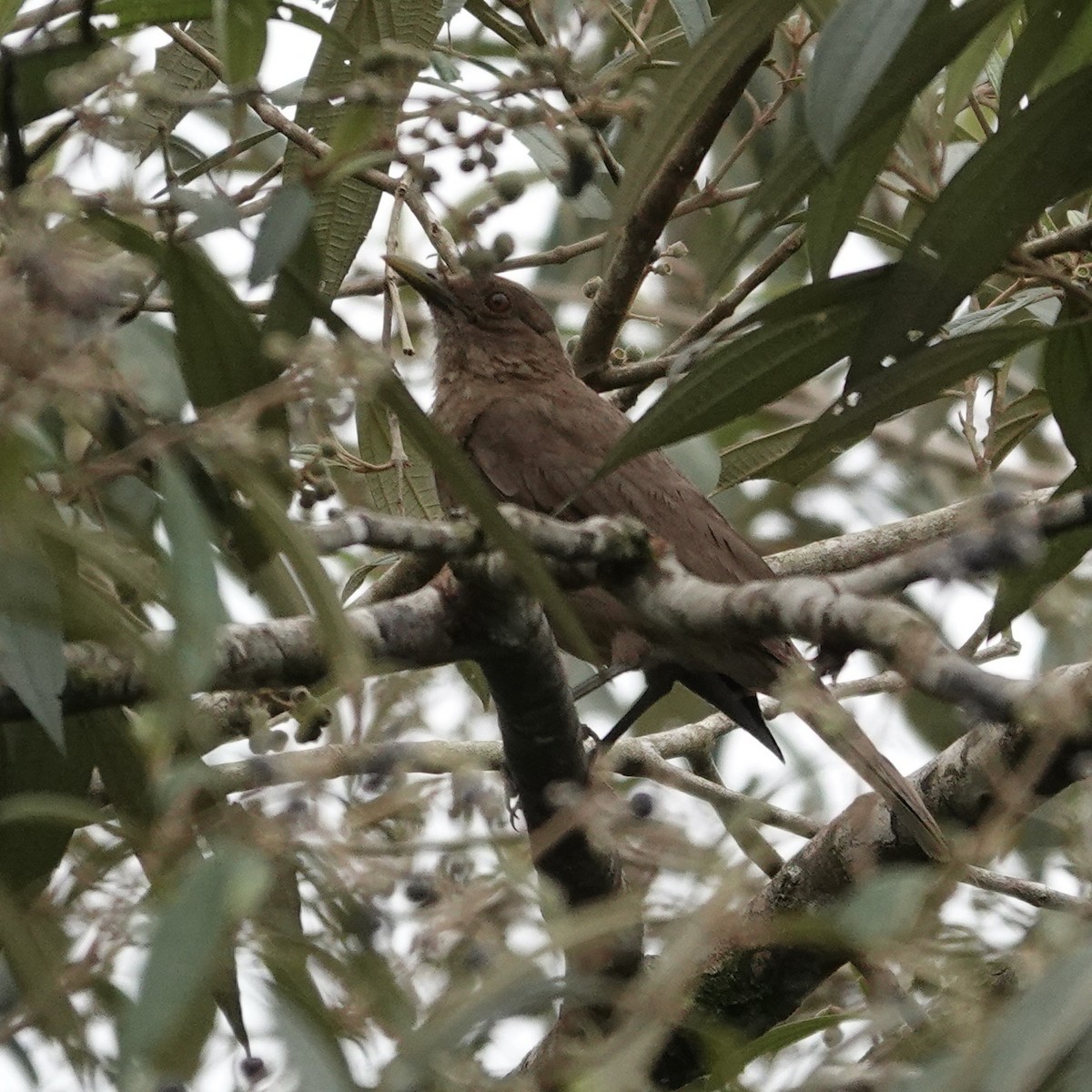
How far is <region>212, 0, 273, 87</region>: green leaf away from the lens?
2.42 meters

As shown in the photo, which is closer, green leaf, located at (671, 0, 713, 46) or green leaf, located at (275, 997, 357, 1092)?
green leaf, located at (275, 997, 357, 1092)

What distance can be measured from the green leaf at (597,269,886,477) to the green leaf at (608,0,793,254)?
27cm

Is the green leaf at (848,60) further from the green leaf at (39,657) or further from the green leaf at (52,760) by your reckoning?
the green leaf at (52,760)

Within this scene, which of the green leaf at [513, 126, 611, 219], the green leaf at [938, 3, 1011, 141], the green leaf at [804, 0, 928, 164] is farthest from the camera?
the green leaf at [513, 126, 611, 219]

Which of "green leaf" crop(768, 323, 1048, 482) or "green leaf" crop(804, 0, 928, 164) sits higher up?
"green leaf" crop(804, 0, 928, 164)

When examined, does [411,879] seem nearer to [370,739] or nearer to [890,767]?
[370,739]

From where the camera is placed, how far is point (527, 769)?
3.29 meters

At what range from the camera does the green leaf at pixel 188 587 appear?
184cm

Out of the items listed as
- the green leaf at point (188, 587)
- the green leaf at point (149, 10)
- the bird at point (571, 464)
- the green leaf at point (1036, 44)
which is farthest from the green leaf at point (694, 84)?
the bird at point (571, 464)

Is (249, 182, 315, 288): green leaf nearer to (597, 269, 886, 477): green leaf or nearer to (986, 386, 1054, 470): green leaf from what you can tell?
(597, 269, 886, 477): green leaf

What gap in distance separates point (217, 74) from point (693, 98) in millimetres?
1464

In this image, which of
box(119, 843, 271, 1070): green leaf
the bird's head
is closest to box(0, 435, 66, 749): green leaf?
box(119, 843, 271, 1070): green leaf

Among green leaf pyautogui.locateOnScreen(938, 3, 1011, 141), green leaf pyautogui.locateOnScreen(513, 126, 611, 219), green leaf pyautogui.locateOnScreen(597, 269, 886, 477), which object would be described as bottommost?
green leaf pyautogui.locateOnScreen(597, 269, 886, 477)

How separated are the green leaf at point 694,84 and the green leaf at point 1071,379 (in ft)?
2.41
